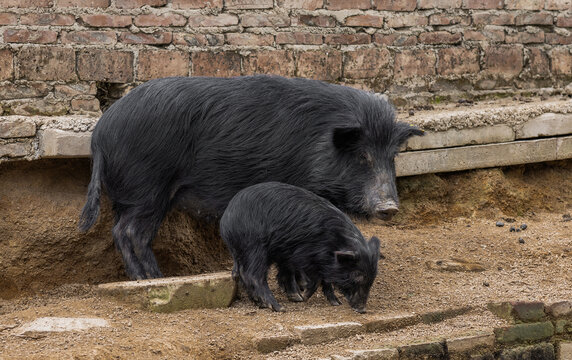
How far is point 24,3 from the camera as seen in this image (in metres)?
5.87

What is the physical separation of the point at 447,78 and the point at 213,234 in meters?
2.47

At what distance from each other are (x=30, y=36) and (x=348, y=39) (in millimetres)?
2425

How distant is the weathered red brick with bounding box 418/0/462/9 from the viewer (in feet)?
23.5

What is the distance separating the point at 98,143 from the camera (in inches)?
213

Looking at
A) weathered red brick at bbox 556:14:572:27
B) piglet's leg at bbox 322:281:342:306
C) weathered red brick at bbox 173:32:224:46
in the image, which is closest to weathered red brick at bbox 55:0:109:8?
weathered red brick at bbox 173:32:224:46

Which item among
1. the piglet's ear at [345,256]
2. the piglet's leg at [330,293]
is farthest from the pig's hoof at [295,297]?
the piglet's ear at [345,256]

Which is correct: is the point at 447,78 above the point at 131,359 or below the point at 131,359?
above

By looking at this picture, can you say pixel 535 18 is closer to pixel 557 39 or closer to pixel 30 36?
pixel 557 39

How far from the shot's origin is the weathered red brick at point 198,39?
Answer: 6.29 metres

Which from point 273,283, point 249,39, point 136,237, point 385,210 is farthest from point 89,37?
point 385,210

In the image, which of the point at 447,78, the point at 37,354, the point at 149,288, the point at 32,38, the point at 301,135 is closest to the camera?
the point at 37,354

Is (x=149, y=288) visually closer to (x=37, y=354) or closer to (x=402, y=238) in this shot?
(x=37, y=354)

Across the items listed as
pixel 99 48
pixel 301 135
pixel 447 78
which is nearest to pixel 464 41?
pixel 447 78

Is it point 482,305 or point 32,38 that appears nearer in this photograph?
point 482,305
